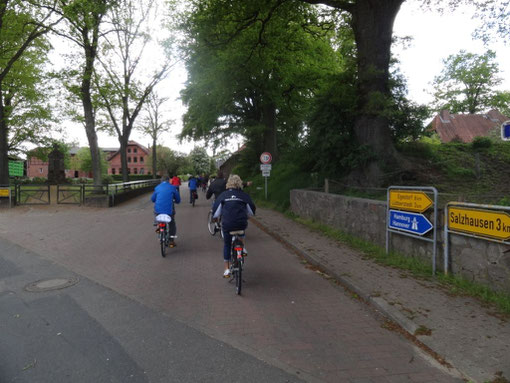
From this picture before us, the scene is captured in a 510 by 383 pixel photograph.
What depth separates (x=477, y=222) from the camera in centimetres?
471

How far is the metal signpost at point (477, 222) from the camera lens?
4.30 meters

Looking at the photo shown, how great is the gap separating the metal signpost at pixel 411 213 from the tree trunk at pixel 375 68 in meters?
4.57

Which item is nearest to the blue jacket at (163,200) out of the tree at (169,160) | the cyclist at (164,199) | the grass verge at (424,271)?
the cyclist at (164,199)

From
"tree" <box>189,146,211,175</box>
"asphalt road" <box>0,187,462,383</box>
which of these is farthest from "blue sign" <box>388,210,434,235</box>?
"tree" <box>189,146,211,175</box>

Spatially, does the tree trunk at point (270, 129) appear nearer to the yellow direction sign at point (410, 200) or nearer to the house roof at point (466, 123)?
the yellow direction sign at point (410, 200)

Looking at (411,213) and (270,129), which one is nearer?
(411,213)

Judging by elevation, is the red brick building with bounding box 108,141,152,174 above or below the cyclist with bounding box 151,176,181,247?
above

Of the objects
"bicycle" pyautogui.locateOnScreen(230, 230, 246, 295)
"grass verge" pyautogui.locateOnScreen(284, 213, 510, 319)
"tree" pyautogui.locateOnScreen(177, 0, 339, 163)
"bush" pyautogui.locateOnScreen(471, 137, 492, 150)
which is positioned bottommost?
"grass verge" pyautogui.locateOnScreen(284, 213, 510, 319)

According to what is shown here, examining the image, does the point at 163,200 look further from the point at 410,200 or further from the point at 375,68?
the point at 375,68

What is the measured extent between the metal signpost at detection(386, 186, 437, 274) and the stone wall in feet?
0.39

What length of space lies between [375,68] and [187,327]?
990 centimetres

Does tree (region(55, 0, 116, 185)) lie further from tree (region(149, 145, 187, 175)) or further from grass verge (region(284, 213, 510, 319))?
tree (region(149, 145, 187, 175))

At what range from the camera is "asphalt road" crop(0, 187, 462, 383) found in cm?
303

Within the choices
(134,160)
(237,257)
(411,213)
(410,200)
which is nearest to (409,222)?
(411,213)
